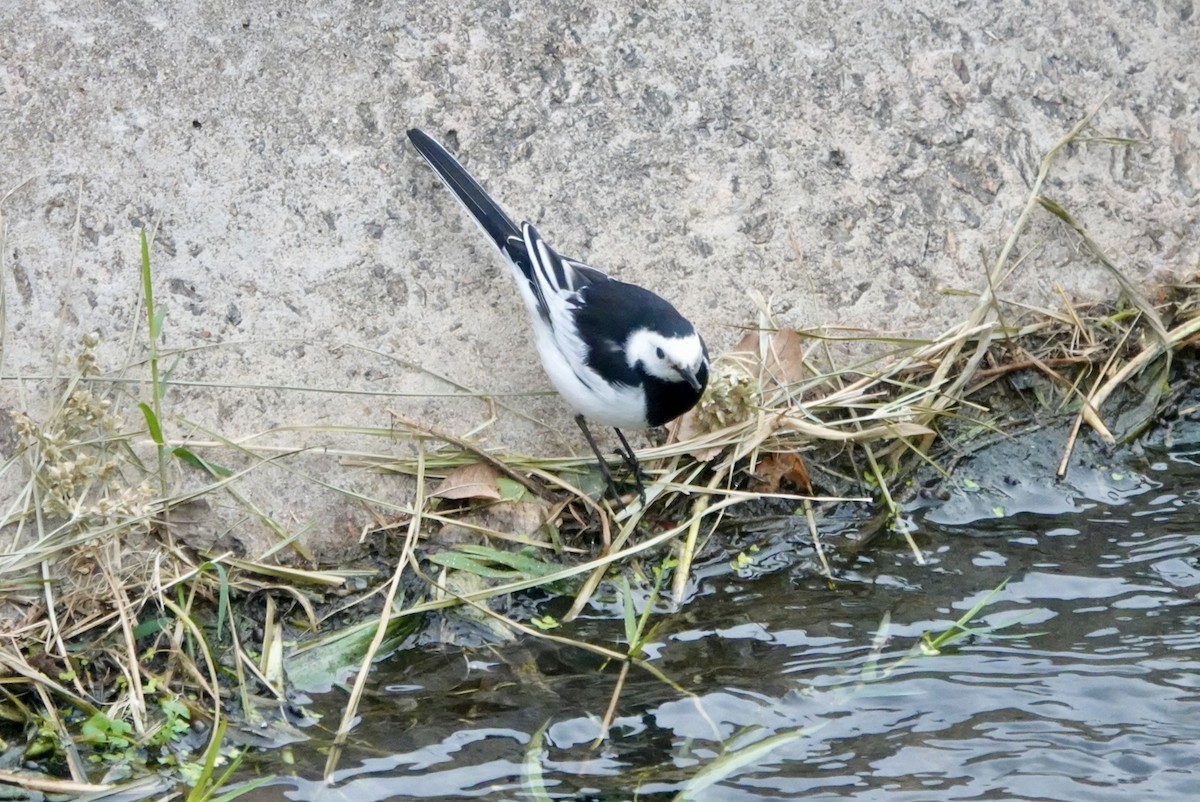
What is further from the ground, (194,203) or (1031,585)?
(194,203)

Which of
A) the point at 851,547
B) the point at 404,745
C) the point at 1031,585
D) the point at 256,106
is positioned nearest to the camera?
the point at 404,745

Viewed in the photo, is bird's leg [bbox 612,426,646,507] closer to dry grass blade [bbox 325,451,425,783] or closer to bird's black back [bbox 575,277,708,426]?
bird's black back [bbox 575,277,708,426]

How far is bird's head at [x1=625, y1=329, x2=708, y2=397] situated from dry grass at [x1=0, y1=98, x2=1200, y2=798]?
33 centimetres

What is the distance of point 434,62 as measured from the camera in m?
5.18

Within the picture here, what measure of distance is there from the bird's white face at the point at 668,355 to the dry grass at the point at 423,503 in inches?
14.0

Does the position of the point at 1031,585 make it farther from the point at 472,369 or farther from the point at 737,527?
the point at 472,369

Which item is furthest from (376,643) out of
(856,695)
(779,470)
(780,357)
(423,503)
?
(780,357)

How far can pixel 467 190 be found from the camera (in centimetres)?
480

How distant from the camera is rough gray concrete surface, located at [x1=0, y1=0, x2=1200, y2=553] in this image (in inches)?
184

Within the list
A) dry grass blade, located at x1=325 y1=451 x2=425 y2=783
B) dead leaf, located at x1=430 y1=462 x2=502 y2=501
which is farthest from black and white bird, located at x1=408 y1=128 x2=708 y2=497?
dry grass blade, located at x1=325 y1=451 x2=425 y2=783

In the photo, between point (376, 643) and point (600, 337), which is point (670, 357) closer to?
point (600, 337)

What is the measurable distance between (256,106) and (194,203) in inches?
18.4

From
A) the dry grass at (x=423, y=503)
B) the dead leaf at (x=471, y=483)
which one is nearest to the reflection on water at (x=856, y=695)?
the dry grass at (x=423, y=503)

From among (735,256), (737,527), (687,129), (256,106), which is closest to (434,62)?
(256,106)
